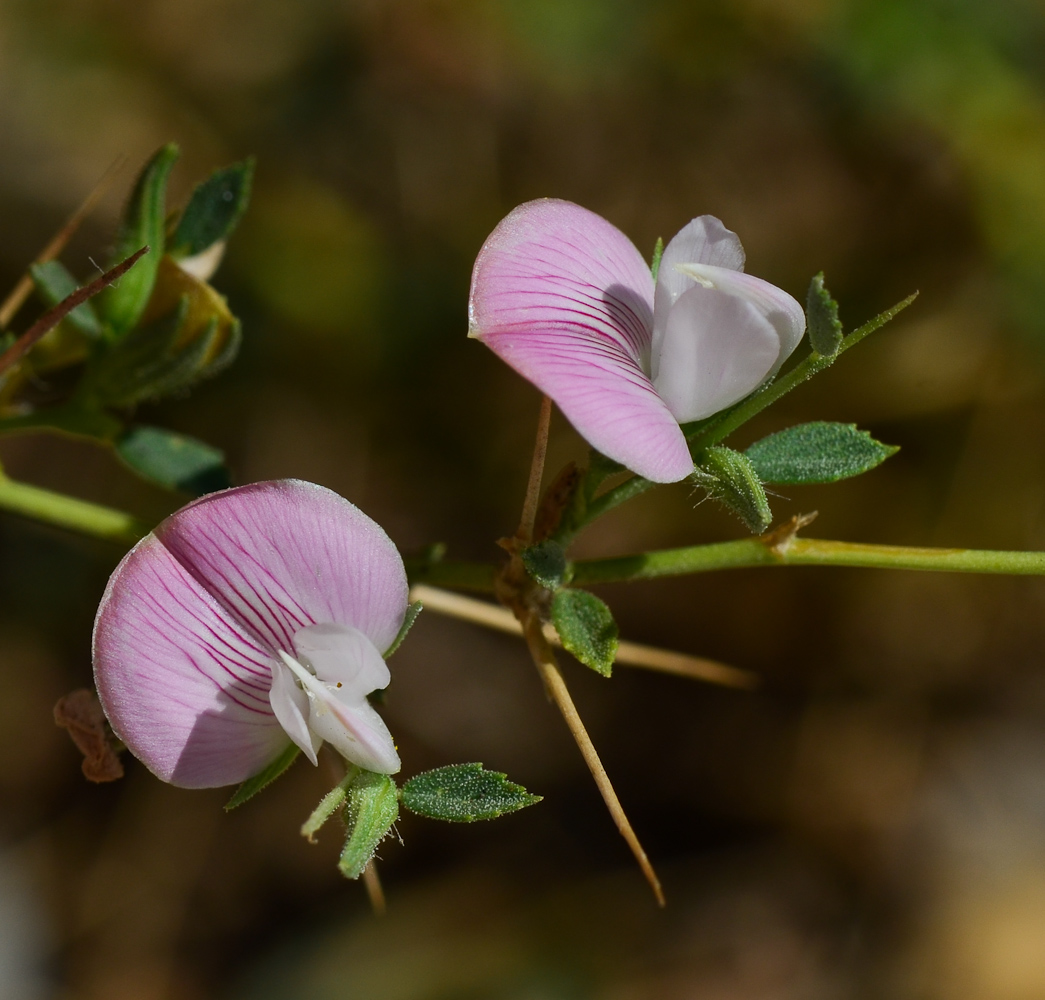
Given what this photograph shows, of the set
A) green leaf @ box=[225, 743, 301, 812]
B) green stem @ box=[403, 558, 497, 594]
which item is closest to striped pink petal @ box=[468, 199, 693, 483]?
green stem @ box=[403, 558, 497, 594]

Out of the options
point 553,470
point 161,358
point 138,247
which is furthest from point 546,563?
point 553,470

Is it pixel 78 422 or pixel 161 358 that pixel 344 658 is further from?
pixel 78 422

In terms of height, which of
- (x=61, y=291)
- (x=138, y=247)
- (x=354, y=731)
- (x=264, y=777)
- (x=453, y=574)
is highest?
(x=138, y=247)

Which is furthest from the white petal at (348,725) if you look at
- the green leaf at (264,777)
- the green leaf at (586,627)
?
the green leaf at (586,627)

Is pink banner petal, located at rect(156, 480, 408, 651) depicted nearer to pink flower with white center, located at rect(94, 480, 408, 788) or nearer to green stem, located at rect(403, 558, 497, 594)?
pink flower with white center, located at rect(94, 480, 408, 788)

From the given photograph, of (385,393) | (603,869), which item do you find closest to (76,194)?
(385,393)

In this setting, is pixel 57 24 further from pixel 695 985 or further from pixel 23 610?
pixel 695 985
